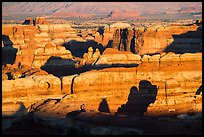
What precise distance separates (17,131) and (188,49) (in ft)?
113

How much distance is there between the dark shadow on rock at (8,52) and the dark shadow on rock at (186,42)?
16.4 meters

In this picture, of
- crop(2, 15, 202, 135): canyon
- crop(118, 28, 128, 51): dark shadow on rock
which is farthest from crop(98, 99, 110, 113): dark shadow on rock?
crop(118, 28, 128, 51): dark shadow on rock

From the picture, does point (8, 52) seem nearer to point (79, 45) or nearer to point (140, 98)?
point (79, 45)

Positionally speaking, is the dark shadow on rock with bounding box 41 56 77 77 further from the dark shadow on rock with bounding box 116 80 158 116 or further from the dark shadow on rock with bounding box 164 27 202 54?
the dark shadow on rock with bounding box 116 80 158 116

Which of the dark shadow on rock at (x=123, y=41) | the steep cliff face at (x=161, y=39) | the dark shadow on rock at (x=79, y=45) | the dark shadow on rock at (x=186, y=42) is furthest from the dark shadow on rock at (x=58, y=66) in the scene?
the dark shadow on rock at (x=79, y=45)

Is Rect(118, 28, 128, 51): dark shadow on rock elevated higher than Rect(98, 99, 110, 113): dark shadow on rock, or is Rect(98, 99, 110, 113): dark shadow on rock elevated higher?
Rect(118, 28, 128, 51): dark shadow on rock

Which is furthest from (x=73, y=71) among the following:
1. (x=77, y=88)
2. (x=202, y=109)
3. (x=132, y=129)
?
(x=132, y=129)

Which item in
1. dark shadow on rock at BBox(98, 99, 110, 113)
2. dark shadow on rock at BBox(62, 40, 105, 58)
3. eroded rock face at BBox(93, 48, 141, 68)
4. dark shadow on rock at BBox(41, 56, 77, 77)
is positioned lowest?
dark shadow on rock at BBox(98, 99, 110, 113)

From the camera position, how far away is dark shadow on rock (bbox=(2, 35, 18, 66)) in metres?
65.9

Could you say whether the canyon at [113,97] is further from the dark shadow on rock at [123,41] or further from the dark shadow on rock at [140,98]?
the dark shadow on rock at [123,41]

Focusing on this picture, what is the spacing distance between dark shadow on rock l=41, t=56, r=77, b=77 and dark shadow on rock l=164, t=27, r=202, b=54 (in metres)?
12.6

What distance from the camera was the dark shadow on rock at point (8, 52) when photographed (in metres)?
65.9

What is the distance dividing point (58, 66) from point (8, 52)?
14125 mm

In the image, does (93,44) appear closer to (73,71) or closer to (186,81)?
(73,71)
